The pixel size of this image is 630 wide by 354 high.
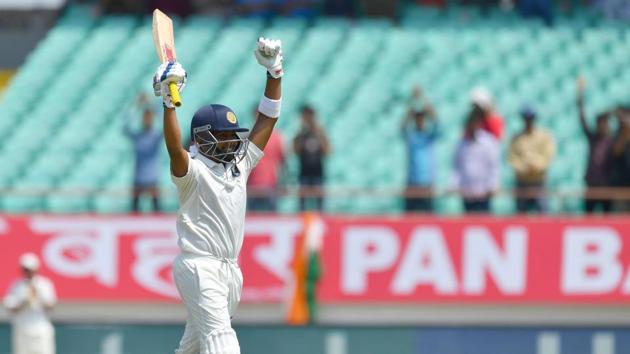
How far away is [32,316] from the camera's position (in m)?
13.9

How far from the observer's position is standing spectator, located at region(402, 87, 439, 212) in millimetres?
14180

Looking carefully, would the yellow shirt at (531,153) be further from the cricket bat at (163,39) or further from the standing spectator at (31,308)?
the cricket bat at (163,39)

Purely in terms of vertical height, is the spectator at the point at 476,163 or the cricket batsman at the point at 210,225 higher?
the spectator at the point at 476,163

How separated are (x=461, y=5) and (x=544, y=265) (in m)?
6.41

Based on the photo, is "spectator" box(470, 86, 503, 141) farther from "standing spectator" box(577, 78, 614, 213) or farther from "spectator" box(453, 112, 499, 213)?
"standing spectator" box(577, 78, 614, 213)

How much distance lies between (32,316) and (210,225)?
6.68 m

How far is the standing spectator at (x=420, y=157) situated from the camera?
14180 millimetres

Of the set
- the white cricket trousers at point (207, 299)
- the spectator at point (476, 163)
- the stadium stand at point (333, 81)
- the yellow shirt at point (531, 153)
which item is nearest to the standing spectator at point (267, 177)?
the stadium stand at point (333, 81)

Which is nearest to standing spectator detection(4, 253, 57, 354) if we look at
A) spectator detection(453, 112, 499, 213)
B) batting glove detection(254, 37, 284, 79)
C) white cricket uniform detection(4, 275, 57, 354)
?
white cricket uniform detection(4, 275, 57, 354)

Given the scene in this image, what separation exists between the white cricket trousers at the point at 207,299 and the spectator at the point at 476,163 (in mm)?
6437

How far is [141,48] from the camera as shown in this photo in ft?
62.9

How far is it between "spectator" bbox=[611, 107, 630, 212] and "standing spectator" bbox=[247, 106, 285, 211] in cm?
326

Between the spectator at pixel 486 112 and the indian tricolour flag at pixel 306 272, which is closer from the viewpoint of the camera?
the indian tricolour flag at pixel 306 272

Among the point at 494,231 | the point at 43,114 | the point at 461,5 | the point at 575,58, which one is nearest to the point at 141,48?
the point at 43,114
